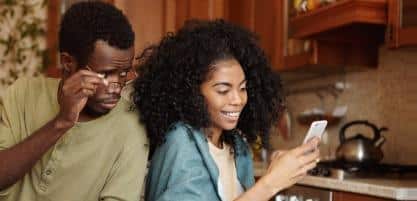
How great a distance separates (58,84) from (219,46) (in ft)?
1.16

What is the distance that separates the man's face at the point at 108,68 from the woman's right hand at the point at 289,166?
1.20ft

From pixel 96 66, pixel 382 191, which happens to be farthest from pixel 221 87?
pixel 382 191

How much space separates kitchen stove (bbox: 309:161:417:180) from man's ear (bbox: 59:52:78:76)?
129 cm

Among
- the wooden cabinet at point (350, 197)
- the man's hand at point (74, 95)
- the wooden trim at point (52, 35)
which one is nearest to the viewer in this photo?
the man's hand at point (74, 95)

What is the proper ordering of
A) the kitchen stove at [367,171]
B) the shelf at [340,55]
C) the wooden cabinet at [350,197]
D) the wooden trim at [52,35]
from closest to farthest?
1. the wooden cabinet at [350,197]
2. the kitchen stove at [367,171]
3. the shelf at [340,55]
4. the wooden trim at [52,35]

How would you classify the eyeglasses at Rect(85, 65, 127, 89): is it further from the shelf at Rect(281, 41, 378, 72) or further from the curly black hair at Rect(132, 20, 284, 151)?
the shelf at Rect(281, 41, 378, 72)

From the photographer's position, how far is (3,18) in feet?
11.4

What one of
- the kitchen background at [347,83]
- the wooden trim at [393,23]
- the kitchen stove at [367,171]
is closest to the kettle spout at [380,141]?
the kitchen background at [347,83]

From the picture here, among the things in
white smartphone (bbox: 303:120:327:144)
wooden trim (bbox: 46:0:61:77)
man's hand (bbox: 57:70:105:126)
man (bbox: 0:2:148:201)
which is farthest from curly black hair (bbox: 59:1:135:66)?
wooden trim (bbox: 46:0:61:77)

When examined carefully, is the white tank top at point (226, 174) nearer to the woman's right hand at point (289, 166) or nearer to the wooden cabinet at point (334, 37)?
the woman's right hand at point (289, 166)

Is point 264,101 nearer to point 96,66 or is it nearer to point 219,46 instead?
point 219,46

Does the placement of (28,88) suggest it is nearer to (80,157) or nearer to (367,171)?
(80,157)

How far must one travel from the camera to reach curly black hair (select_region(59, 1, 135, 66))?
1.18 metres

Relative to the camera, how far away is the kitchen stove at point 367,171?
2275 mm
